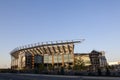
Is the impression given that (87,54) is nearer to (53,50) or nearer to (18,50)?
(53,50)

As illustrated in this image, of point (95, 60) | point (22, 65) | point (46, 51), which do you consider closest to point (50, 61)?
point (46, 51)

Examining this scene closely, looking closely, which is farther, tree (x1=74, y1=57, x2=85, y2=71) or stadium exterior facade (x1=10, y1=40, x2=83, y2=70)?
stadium exterior facade (x1=10, y1=40, x2=83, y2=70)

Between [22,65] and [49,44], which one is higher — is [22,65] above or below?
below

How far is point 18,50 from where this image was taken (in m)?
144

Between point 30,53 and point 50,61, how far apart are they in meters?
12.0

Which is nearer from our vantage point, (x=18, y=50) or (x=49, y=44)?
(x=49, y=44)

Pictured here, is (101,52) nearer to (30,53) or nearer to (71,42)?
(71,42)

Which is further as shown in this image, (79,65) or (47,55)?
(47,55)

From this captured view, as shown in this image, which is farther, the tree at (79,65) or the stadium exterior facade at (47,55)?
the stadium exterior facade at (47,55)

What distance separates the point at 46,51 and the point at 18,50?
18.1 m

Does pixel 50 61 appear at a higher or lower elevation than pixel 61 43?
lower

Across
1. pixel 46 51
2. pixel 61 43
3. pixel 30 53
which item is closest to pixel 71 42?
pixel 61 43

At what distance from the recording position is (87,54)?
138 metres

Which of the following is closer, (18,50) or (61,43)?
(61,43)
